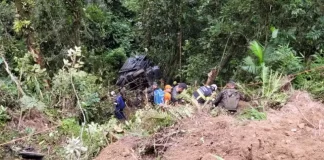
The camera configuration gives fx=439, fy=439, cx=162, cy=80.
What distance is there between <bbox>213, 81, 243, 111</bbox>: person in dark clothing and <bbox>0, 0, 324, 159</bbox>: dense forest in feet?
0.92

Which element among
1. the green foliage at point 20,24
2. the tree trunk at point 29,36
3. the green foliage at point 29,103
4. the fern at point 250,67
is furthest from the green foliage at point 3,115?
the fern at point 250,67

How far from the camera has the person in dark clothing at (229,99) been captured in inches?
261

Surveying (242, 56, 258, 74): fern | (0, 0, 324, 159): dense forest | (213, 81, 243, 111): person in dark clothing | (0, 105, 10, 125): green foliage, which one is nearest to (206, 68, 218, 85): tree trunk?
(0, 0, 324, 159): dense forest

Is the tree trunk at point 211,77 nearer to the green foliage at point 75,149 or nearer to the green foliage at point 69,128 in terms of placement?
the green foliage at point 69,128

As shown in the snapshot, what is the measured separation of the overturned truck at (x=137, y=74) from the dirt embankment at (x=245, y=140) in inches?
297

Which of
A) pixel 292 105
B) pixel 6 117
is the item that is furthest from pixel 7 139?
pixel 292 105

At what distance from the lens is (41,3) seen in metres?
9.52

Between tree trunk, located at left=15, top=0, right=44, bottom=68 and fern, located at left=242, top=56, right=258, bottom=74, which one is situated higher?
tree trunk, located at left=15, top=0, right=44, bottom=68

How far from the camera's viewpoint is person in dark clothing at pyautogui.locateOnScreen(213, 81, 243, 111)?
6.64 metres

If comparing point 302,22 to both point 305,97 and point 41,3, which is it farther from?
point 41,3

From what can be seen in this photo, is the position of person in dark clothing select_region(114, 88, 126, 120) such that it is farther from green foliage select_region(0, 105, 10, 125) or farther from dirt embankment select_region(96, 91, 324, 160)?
dirt embankment select_region(96, 91, 324, 160)

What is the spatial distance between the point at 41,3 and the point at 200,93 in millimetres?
4481

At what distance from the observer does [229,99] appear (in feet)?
22.2

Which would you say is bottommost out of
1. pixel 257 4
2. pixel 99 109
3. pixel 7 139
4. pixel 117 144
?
pixel 99 109
